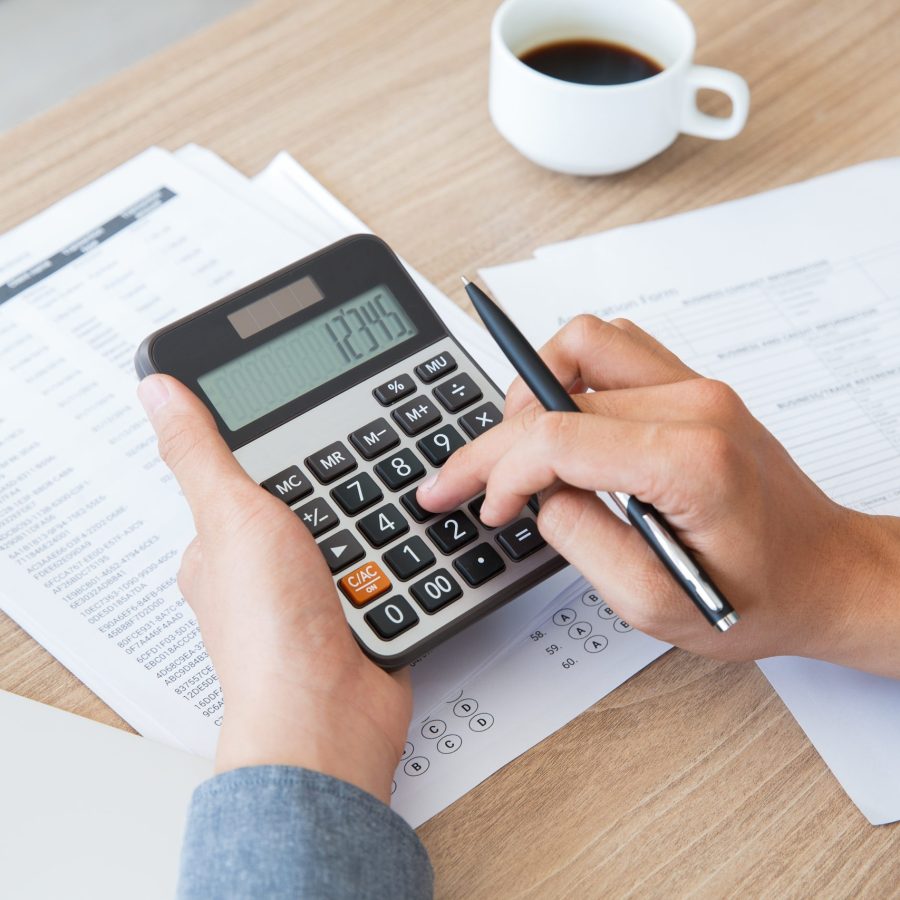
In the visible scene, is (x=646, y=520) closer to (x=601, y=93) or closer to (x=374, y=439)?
A: (x=374, y=439)

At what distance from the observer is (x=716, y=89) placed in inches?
25.2

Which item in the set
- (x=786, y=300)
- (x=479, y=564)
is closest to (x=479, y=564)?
(x=479, y=564)

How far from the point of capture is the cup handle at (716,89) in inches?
24.5

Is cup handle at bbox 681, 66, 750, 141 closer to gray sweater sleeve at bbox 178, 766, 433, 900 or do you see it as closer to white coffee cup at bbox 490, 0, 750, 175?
white coffee cup at bbox 490, 0, 750, 175

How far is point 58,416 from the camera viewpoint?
1.83 ft

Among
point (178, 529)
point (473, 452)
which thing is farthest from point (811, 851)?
point (178, 529)

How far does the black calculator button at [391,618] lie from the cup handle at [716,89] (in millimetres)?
377

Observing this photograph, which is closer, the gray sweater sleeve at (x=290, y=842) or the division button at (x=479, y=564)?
the gray sweater sleeve at (x=290, y=842)

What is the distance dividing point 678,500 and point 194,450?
0.21 m

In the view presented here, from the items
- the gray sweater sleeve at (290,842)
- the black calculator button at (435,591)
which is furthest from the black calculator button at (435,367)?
the gray sweater sleeve at (290,842)

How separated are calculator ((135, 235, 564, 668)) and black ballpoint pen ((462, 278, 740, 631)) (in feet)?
0.22

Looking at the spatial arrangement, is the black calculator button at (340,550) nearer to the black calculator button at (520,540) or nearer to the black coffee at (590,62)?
the black calculator button at (520,540)

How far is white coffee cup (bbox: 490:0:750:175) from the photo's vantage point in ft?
1.99

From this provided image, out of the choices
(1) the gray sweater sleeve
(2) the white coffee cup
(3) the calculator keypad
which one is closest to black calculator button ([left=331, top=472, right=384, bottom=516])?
(3) the calculator keypad
